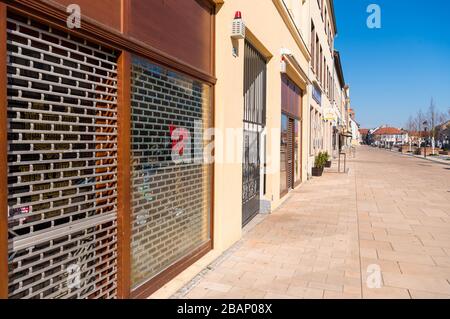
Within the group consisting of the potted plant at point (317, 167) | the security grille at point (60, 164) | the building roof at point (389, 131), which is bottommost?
the potted plant at point (317, 167)

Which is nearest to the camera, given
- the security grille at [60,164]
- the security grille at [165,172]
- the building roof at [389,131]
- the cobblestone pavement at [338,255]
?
the security grille at [60,164]

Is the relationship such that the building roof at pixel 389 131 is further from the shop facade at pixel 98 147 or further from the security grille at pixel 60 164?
the security grille at pixel 60 164

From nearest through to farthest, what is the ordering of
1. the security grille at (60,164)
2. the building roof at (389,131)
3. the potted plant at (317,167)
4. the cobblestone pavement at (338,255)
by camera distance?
the security grille at (60,164) < the cobblestone pavement at (338,255) < the potted plant at (317,167) < the building roof at (389,131)

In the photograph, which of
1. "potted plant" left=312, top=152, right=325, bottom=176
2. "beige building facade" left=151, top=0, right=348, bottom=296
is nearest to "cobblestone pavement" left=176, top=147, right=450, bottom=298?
"beige building facade" left=151, top=0, right=348, bottom=296

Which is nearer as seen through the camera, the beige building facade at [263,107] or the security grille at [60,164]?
the security grille at [60,164]

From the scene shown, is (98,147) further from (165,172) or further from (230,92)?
(230,92)

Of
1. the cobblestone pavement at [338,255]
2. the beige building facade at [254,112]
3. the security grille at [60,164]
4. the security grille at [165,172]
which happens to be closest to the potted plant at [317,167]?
the beige building facade at [254,112]

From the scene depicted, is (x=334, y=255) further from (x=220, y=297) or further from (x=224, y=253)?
(x=220, y=297)

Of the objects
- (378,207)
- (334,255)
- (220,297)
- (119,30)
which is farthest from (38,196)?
(378,207)

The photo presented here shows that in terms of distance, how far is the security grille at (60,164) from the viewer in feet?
7.90

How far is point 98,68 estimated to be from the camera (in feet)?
10.2

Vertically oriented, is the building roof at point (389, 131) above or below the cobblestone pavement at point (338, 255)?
above

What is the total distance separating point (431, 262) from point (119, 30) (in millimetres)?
4820

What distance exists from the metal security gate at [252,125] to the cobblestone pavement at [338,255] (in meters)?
0.54
